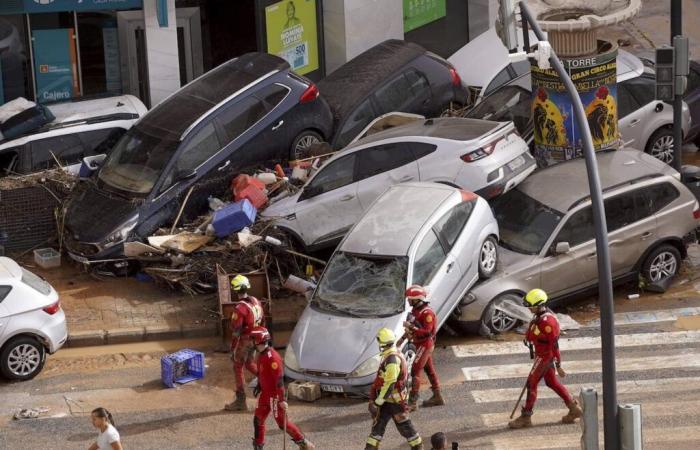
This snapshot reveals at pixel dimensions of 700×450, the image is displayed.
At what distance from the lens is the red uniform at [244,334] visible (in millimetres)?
17328

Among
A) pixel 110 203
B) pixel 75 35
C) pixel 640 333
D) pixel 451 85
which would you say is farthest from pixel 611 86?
pixel 75 35

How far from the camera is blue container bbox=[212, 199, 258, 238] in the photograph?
21.1 meters

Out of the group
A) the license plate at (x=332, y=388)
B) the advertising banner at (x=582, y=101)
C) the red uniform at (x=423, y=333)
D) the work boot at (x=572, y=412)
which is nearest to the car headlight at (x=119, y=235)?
the license plate at (x=332, y=388)

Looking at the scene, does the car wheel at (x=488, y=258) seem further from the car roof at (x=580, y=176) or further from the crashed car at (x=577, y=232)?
the car roof at (x=580, y=176)

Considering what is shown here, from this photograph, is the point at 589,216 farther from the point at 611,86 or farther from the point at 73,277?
the point at 73,277

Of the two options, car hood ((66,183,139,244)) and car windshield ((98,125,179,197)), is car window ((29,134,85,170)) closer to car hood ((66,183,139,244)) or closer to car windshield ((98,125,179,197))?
car windshield ((98,125,179,197))

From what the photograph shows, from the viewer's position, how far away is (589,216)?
20312mm

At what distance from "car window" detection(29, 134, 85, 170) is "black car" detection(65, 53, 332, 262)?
79 cm

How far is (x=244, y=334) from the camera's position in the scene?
17422mm

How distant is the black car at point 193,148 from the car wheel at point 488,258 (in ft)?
14.9

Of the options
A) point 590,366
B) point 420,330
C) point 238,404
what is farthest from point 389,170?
point 238,404

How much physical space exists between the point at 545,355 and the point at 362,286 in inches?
111

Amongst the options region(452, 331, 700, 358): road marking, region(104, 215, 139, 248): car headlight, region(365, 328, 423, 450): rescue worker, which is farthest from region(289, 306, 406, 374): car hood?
region(104, 215, 139, 248): car headlight

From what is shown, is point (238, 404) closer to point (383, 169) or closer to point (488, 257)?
point (488, 257)
